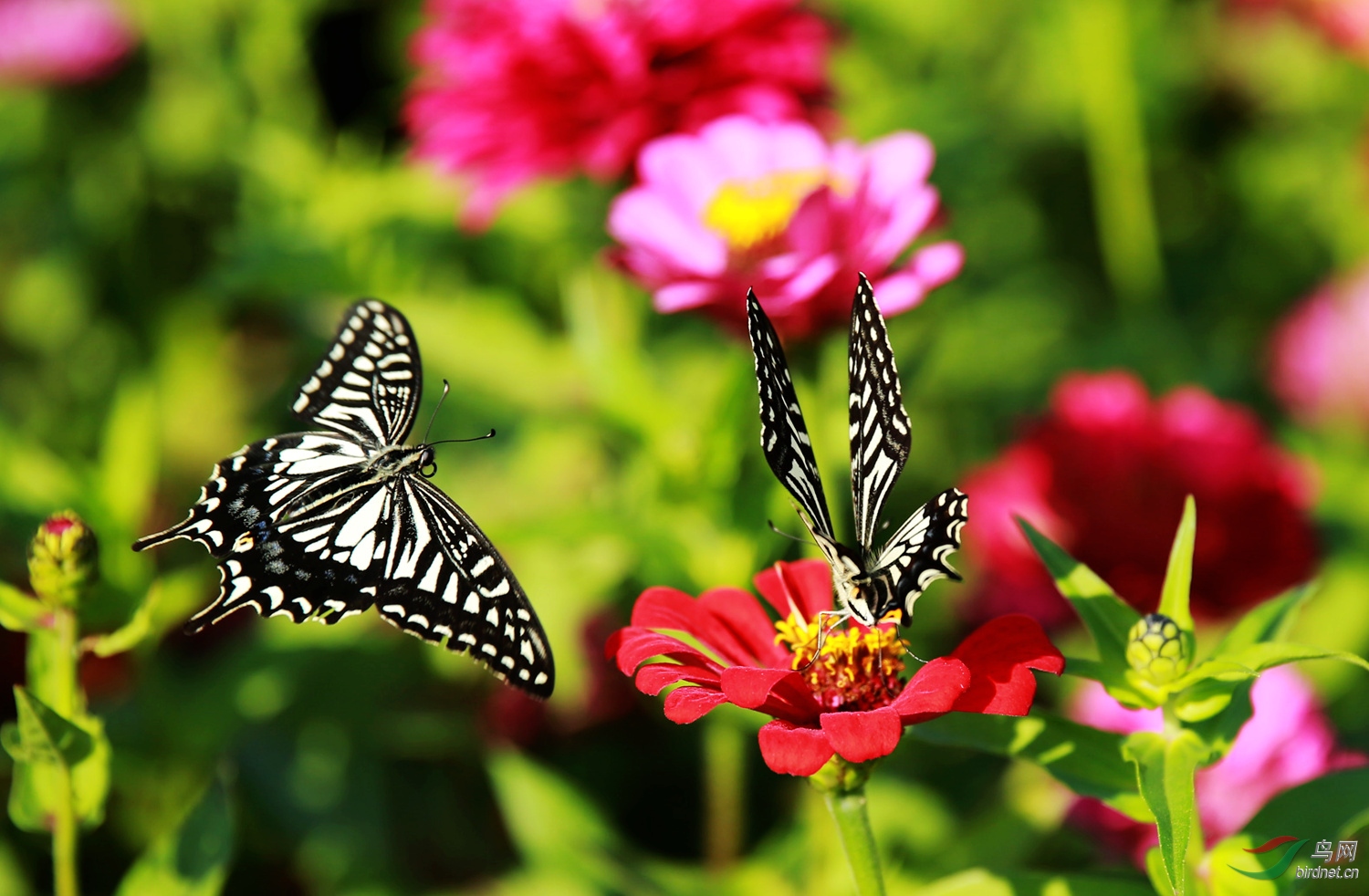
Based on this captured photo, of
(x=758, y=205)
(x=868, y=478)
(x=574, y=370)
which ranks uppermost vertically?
(x=758, y=205)

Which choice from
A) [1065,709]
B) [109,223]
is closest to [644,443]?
[1065,709]

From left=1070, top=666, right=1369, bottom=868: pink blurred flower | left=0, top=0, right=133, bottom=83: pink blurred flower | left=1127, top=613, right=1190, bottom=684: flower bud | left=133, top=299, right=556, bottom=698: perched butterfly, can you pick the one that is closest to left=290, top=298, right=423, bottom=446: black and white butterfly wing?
left=133, top=299, right=556, bottom=698: perched butterfly

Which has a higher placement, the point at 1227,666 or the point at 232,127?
the point at 232,127

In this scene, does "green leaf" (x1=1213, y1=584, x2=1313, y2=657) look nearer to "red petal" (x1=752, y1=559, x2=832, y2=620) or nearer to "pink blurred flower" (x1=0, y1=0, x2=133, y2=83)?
"red petal" (x1=752, y1=559, x2=832, y2=620)

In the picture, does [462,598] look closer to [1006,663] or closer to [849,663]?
[849,663]

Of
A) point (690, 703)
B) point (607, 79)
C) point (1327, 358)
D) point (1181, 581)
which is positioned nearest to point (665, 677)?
point (690, 703)

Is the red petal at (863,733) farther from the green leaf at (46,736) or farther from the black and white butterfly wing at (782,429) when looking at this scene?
the green leaf at (46,736)

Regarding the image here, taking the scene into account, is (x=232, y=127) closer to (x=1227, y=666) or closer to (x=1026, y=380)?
(x=1026, y=380)
